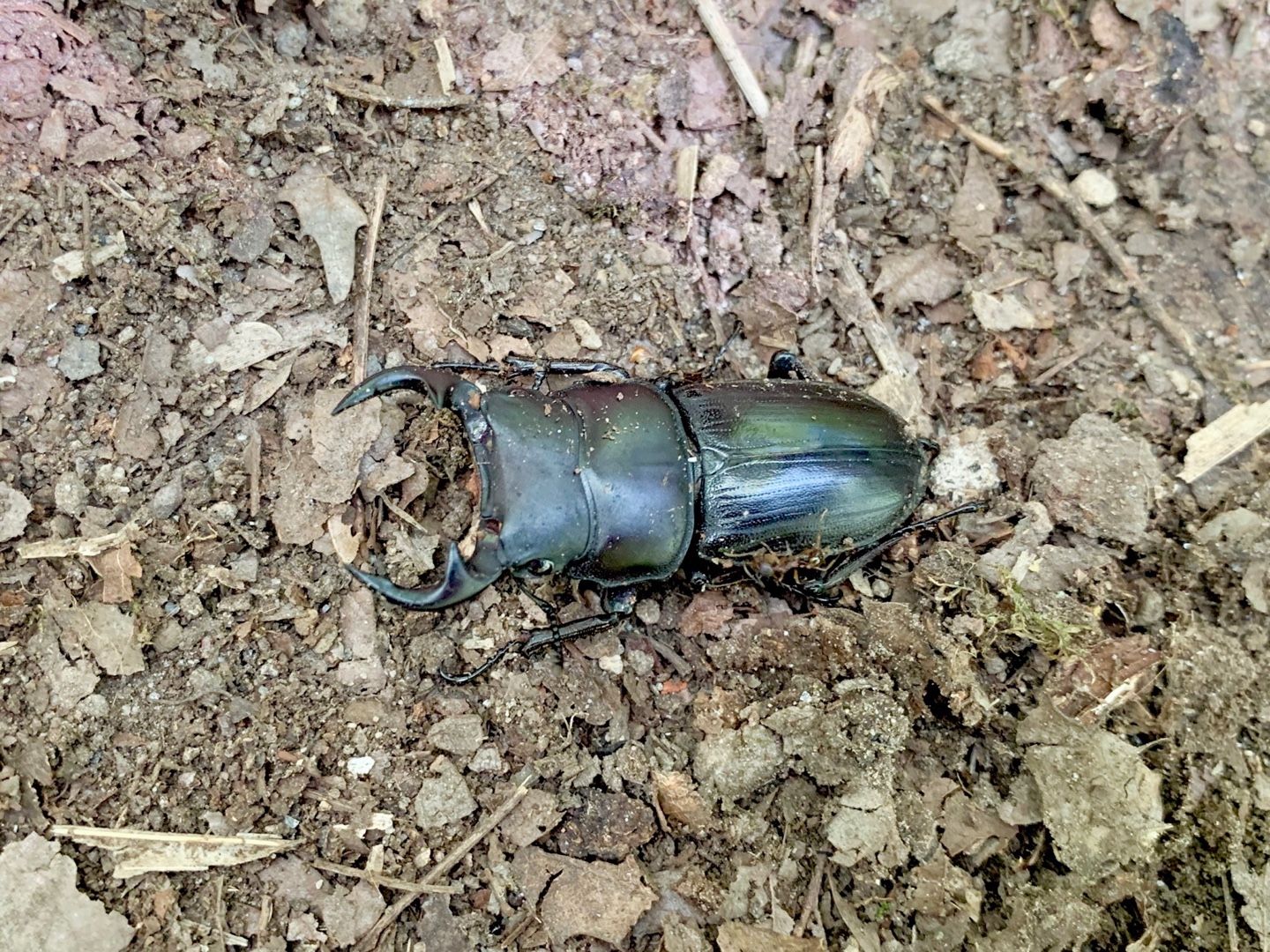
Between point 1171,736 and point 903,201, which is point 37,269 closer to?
point 903,201

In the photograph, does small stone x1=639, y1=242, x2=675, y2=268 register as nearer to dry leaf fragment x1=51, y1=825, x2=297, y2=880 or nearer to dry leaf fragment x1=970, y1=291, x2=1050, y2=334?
dry leaf fragment x1=970, y1=291, x2=1050, y2=334

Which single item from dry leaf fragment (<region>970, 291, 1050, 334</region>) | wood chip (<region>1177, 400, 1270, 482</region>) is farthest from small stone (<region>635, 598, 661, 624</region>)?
wood chip (<region>1177, 400, 1270, 482</region>)

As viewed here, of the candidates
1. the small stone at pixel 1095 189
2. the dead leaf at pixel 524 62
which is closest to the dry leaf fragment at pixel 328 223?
the dead leaf at pixel 524 62

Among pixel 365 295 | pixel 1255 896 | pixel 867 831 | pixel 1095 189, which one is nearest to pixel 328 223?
pixel 365 295

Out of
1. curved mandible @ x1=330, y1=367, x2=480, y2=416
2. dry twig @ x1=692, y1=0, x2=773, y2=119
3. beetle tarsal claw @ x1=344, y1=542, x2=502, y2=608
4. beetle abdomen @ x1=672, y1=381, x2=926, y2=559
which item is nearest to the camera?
beetle tarsal claw @ x1=344, y1=542, x2=502, y2=608

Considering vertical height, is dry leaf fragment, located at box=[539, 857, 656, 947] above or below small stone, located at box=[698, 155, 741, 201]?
below

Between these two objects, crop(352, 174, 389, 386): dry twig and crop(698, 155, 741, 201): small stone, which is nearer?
crop(352, 174, 389, 386): dry twig
